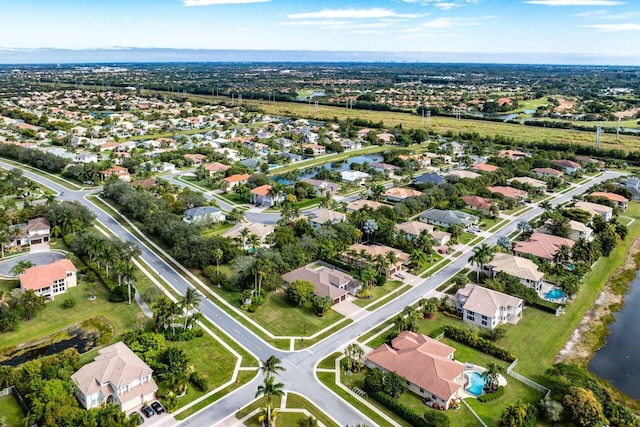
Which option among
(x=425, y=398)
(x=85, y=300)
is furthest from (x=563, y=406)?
(x=85, y=300)

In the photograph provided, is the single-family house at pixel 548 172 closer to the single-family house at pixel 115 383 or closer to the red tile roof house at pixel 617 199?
the red tile roof house at pixel 617 199

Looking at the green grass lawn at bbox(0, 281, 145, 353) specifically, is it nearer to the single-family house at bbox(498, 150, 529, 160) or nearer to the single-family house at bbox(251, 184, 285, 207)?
the single-family house at bbox(251, 184, 285, 207)

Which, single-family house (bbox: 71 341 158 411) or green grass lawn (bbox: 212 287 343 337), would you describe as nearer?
single-family house (bbox: 71 341 158 411)

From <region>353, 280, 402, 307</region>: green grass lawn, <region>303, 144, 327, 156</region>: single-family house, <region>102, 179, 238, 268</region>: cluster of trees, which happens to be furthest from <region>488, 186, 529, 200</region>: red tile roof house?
<region>102, 179, 238, 268</region>: cluster of trees

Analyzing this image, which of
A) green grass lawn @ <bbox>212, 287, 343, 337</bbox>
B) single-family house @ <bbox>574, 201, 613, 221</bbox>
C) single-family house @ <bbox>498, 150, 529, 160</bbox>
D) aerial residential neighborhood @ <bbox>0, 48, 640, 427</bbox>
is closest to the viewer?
aerial residential neighborhood @ <bbox>0, 48, 640, 427</bbox>

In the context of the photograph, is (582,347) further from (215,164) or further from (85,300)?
(215,164)

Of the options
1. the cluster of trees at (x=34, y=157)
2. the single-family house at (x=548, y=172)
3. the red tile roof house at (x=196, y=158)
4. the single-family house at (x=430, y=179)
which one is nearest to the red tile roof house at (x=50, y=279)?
the cluster of trees at (x=34, y=157)

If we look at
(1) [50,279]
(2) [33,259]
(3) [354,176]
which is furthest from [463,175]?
(2) [33,259]
